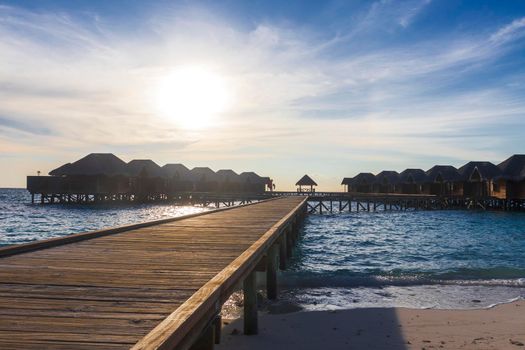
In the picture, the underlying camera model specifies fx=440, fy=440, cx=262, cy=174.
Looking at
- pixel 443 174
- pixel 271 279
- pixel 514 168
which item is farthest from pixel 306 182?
pixel 271 279

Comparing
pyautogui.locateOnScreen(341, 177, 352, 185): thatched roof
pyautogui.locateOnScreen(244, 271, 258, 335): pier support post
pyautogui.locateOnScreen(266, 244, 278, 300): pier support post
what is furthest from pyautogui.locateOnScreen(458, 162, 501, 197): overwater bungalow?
pyautogui.locateOnScreen(244, 271, 258, 335): pier support post

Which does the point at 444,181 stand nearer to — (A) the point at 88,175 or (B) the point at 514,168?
(B) the point at 514,168

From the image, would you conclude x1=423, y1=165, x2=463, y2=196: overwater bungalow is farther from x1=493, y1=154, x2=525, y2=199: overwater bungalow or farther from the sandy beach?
the sandy beach

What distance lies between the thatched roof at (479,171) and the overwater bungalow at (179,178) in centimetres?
3829

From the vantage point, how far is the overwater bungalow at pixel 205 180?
6725 centimetres

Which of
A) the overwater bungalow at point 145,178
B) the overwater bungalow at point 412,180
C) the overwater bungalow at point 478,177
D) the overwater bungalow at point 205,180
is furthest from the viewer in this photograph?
the overwater bungalow at point 205,180

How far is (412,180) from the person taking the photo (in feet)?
189

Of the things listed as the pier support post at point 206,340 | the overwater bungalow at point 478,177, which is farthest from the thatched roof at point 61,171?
the pier support post at point 206,340

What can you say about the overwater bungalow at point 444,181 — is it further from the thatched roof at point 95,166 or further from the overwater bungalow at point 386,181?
the thatched roof at point 95,166

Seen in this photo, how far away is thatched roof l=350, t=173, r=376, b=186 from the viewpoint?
68.3m

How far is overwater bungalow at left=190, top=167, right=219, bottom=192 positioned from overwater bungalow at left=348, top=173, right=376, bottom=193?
72.4ft

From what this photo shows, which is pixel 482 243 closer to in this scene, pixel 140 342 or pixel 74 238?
pixel 74 238

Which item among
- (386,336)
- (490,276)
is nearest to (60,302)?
(386,336)

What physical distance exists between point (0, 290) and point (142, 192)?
57313mm
